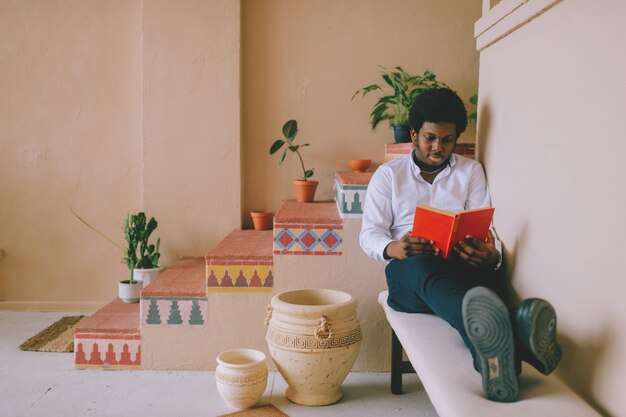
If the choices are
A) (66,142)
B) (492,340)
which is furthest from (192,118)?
(492,340)

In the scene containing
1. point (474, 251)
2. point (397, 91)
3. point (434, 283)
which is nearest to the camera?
point (434, 283)

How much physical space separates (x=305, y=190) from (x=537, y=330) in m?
2.19

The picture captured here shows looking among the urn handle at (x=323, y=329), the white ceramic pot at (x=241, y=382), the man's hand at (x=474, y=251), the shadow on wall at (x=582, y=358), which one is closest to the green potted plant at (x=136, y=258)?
the white ceramic pot at (x=241, y=382)

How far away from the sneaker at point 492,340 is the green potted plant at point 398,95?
6.97 ft

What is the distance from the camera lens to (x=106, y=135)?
12.6 ft

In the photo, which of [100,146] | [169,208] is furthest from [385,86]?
[100,146]

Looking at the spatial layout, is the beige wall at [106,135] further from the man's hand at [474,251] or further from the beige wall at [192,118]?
the man's hand at [474,251]

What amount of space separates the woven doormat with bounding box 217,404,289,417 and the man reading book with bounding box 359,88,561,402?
0.64 m

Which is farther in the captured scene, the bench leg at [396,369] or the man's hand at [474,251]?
the bench leg at [396,369]

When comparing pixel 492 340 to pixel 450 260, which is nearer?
pixel 492 340

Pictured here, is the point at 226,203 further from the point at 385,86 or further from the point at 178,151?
the point at 385,86

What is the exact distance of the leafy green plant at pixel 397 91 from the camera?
3496 mm

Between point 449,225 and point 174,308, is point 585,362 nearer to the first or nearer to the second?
point 449,225

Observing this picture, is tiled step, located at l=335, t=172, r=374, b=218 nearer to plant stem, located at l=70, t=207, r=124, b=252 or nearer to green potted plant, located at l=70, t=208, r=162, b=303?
green potted plant, located at l=70, t=208, r=162, b=303
